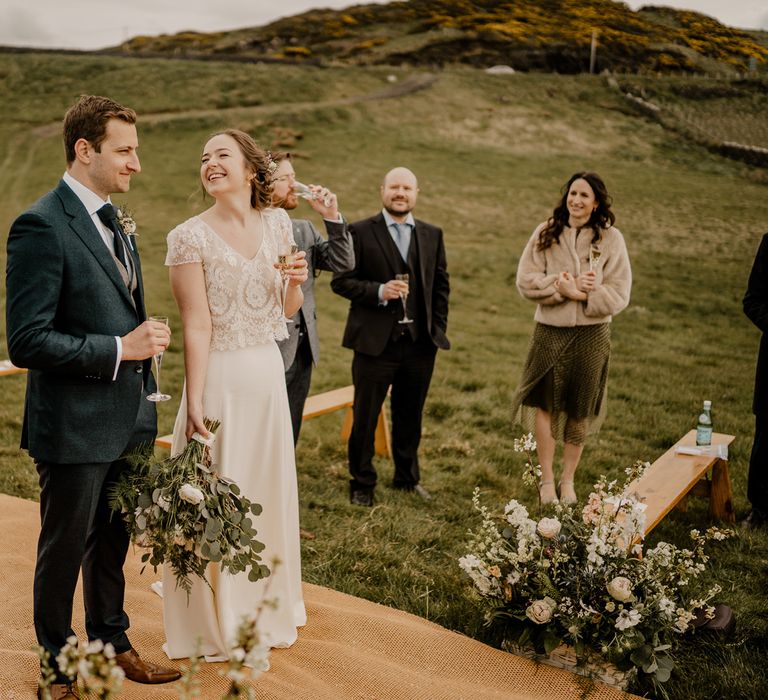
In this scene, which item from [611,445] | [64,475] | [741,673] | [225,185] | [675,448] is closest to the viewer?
[64,475]

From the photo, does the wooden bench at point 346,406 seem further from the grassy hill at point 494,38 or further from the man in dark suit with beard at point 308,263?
the grassy hill at point 494,38

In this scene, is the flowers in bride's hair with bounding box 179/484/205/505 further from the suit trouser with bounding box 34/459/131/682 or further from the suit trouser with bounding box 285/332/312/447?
the suit trouser with bounding box 285/332/312/447

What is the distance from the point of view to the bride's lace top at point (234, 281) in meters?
3.47

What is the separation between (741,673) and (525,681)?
1.11 m

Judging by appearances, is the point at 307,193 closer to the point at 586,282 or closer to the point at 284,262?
the point at 284,262

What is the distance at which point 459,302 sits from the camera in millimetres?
14703

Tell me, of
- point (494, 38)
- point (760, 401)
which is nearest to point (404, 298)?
Answer: point (760, 401)

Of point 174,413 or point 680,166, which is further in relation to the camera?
point 680,166

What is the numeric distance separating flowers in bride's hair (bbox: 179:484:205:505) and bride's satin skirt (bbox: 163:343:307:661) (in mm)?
494

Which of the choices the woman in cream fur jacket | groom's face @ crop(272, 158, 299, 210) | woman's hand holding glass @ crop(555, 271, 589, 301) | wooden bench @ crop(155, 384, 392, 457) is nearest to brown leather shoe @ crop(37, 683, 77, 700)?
groom's face @ crop(272, 158, 299, 210)

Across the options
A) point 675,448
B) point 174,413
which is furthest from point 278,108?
point 675,448

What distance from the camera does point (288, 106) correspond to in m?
31.1

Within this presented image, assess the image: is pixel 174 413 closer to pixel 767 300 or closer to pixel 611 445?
pixel 611 445

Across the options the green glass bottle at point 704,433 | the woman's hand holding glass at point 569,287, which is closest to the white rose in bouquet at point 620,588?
the woman's hand holding glass at point 569,287
